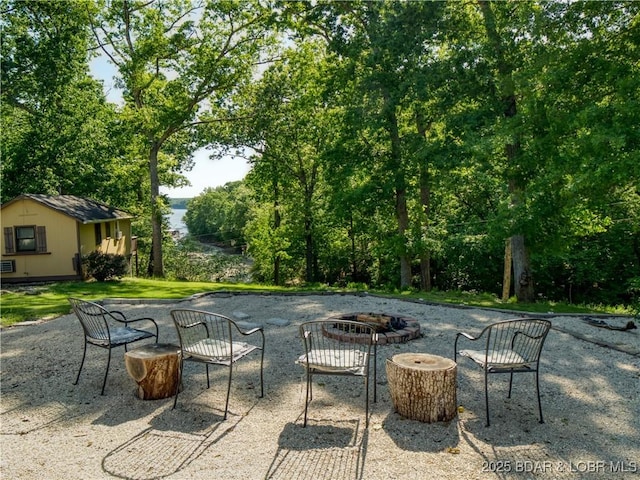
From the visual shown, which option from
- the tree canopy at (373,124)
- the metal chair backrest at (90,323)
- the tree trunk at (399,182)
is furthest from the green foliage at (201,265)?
the metal chair backrest at (90,323)

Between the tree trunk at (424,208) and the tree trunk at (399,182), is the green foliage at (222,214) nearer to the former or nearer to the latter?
the tree trunk at (424,208)

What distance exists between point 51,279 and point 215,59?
1029 centimetres

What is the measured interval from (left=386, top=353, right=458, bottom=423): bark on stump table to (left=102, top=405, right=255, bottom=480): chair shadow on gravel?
161cm

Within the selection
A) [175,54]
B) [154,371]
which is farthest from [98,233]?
[154,371]

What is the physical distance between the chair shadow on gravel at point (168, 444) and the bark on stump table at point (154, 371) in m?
0.35

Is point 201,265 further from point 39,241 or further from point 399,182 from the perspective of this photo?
point 399,182

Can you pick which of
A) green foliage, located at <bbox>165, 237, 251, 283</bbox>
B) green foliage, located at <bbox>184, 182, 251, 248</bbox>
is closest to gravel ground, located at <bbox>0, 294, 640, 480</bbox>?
green foliage, located at <bbox>165, 237, 251, 283</bbox>

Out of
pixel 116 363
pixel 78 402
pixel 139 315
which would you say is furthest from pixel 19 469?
pixel 139 315

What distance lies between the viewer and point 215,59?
17.5 meters

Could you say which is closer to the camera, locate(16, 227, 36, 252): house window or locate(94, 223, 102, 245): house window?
locate(16, 227, 36, 252): house window

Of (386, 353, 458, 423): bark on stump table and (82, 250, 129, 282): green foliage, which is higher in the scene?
(82, 250, 129, 282): green foliage

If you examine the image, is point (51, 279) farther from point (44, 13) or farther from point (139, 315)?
point (44, 13)

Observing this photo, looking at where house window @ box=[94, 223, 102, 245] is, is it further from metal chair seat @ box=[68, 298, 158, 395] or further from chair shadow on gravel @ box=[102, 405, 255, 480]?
chair shadow on gravel @ box=[102, 405, 255, 480]

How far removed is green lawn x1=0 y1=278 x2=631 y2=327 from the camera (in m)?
9.41
